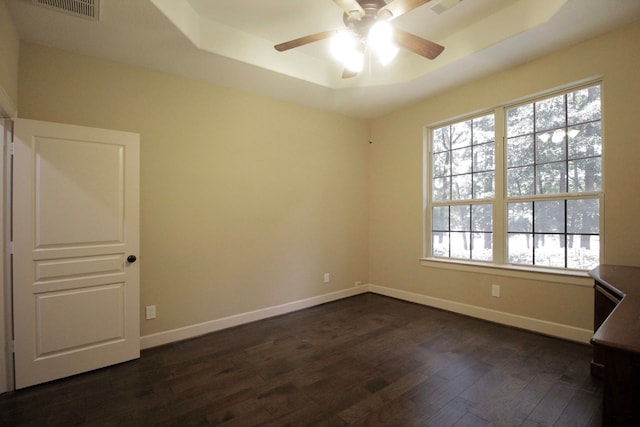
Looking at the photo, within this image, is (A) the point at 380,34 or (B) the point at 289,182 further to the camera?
(B) the point at 289,182

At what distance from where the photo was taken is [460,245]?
3742 millimetres

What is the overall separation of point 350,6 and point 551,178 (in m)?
2.64

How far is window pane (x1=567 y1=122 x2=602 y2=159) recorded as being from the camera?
270 cm

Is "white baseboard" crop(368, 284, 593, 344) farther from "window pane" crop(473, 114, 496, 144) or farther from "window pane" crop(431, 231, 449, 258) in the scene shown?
"window pane" crop(473, 114, 496, 144)

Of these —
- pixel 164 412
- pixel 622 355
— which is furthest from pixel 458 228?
pixel 164 412

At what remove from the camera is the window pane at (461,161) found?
12.0ft

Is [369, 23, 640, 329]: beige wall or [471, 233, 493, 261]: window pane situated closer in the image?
[369, 23, 640, 329]: beige wall

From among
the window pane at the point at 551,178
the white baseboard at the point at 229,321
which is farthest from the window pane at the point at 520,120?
the white baseboard at the point at 229,321

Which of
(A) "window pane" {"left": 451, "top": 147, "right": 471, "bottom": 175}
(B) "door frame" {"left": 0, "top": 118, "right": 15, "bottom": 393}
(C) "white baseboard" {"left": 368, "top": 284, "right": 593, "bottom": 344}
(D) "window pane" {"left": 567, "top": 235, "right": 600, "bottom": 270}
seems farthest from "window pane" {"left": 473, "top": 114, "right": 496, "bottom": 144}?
(B) "door frame" {"left": 0, "top": 118, "right": 15, "bottom": 393}

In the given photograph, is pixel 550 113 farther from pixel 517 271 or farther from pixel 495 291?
pixel 495 291

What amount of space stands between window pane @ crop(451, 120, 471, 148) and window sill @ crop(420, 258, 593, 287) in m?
1.51

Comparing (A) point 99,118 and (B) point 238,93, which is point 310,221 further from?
(A) point 99,118

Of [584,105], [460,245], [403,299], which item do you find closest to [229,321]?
[403,299]

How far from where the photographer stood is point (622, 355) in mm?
1036
